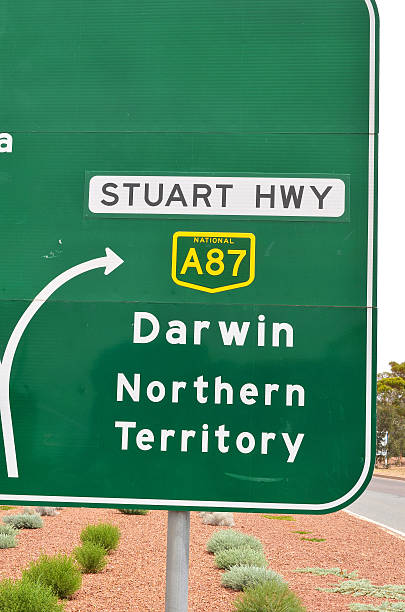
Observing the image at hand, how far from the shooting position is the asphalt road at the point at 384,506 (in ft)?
62.4

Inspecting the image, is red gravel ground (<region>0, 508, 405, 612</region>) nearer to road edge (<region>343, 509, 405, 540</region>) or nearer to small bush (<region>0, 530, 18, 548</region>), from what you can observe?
small bush (<region>0, 530, 18, 548</region>)

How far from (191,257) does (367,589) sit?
358 inches

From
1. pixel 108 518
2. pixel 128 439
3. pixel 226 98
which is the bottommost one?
pixel 108 518

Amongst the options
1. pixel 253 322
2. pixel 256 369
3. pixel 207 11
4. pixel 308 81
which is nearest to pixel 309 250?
pixel 253 322

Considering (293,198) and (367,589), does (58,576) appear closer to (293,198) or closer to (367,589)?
(367,589)

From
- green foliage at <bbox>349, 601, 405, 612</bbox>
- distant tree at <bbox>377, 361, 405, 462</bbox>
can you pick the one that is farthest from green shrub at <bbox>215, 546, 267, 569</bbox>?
distant tree at <bbox>377, 361, 405, 462</bbox>

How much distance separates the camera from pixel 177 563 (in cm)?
272

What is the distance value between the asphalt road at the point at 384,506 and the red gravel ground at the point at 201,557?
3.86 feet

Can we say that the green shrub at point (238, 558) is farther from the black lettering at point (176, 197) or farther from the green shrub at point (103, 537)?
the black lettering at point (176, 197)

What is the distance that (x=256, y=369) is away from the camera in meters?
2.75

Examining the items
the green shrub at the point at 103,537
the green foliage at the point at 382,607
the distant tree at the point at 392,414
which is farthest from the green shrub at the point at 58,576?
the distant tree at the point at 392,414

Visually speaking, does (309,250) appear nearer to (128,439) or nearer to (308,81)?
(308,81)

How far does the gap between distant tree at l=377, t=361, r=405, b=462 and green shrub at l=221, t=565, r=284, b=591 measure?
129 feet

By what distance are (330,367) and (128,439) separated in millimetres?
933
